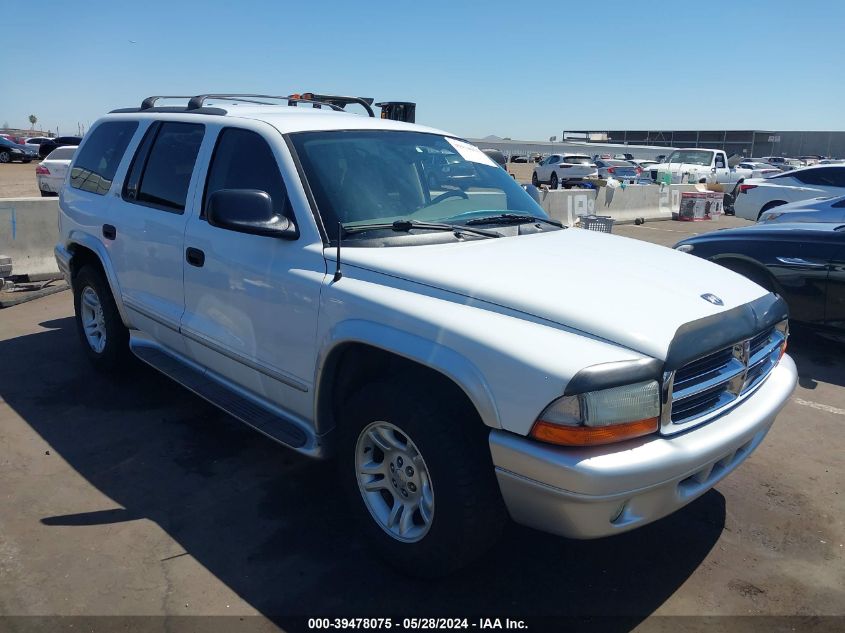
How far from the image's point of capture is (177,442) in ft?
14.2

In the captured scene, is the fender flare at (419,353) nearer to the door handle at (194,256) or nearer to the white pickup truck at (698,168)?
the door handle at (194,256)

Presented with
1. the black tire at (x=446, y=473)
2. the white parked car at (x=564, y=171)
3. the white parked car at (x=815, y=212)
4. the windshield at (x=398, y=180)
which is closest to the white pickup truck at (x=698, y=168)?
the white parked car at (x=564, y=171)

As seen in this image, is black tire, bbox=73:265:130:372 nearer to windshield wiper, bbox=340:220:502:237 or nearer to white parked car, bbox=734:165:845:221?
windshield wiper, bbox=340:220:502:237

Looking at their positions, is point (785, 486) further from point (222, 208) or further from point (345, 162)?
point (222, 208)

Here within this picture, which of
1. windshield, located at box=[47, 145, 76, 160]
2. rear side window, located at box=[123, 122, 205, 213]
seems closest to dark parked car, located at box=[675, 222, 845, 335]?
rear side window, located at box=[123, 122, 205, 213]

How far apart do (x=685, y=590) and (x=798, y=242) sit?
4332mm

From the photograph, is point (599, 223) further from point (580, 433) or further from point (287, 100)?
point (580, 433)

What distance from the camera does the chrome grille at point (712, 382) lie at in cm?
260

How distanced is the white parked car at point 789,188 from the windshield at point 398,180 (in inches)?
490

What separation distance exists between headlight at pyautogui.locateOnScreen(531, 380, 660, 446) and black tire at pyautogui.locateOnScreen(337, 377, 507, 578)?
1.09 ft

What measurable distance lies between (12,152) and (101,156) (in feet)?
124

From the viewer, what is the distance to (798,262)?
20.2 ft

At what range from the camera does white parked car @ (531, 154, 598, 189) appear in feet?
110

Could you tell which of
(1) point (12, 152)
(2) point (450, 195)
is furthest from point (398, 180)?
(1) point (12, 152)
